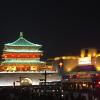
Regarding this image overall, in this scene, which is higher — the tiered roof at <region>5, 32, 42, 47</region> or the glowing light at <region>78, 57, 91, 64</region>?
the tiered roof at <region>5, 32, 42, 47</region>

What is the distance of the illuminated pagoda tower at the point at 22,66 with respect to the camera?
90.8 meters

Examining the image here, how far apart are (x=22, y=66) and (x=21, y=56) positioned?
2.16 m

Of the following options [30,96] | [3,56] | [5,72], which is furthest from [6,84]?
[30,96]

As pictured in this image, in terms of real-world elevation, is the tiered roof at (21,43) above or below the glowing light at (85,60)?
above

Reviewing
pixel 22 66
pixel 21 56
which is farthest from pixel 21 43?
pixel 22 66

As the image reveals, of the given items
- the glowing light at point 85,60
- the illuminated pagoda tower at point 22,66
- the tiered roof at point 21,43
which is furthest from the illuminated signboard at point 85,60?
the tiered roof at point 21,43

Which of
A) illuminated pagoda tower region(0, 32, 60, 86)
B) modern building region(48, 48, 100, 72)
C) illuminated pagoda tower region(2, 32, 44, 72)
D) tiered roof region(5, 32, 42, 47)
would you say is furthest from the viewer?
modern building region(48, 48, 100, 72)

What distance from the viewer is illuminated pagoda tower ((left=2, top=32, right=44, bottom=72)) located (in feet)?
309

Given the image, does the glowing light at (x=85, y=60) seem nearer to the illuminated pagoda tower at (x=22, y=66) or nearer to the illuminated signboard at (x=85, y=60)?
the illuminated signboard at (x=85, y=60)

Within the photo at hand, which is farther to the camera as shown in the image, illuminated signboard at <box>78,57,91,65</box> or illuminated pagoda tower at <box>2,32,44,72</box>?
illuminated signboard at <box>78,57,91,65</box>

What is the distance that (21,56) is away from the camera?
313ft

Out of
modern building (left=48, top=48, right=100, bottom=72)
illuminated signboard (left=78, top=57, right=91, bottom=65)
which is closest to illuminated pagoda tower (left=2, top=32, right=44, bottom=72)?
modern building (left=48, top=48, right=100, bottom=72)

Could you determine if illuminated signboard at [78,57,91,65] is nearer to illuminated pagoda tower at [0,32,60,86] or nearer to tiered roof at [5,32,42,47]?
illuminated pagoda tower at [0,32,60,86]

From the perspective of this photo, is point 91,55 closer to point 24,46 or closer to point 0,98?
point 24,46
